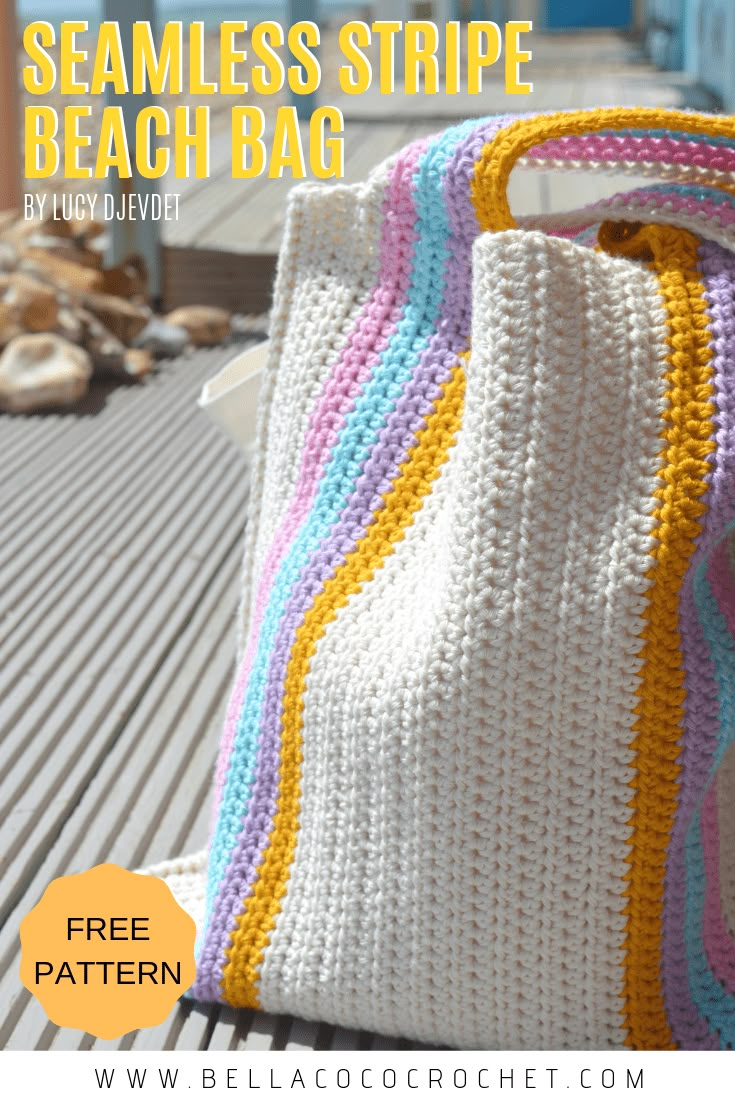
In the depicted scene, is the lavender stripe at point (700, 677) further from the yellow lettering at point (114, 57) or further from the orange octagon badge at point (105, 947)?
the yellow lettering at point (114, 57)

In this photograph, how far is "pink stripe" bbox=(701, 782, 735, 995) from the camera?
2.57 feet

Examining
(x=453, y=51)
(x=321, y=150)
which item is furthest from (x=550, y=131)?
(x=453, y=51)

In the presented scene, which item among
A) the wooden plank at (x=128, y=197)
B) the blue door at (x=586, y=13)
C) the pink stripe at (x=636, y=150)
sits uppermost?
the pink stripe at (x=636, y=150)

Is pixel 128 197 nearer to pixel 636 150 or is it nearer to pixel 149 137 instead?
pixel 149 137

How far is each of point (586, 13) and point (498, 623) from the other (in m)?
13.4

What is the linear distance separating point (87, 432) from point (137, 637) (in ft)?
3.06

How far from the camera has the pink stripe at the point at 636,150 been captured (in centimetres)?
76

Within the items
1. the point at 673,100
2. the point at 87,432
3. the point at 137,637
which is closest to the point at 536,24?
the point at 673,100

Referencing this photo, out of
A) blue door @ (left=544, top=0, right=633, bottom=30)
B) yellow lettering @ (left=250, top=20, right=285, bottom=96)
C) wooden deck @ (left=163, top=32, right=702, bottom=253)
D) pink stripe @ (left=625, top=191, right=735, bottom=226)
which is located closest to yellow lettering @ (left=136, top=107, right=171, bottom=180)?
wooden deck @ (left=163, top=32, right=702, bottom=253)

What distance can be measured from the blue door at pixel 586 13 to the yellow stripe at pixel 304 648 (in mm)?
13068

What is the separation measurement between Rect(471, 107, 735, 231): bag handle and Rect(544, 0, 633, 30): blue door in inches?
513

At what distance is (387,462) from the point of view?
2.71 feet

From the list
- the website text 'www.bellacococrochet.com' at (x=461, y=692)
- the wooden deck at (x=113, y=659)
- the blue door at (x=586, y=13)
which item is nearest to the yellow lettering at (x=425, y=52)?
the wooden deck at (x=113, y=659)

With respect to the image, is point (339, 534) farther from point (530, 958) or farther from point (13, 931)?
point (13, 931)
